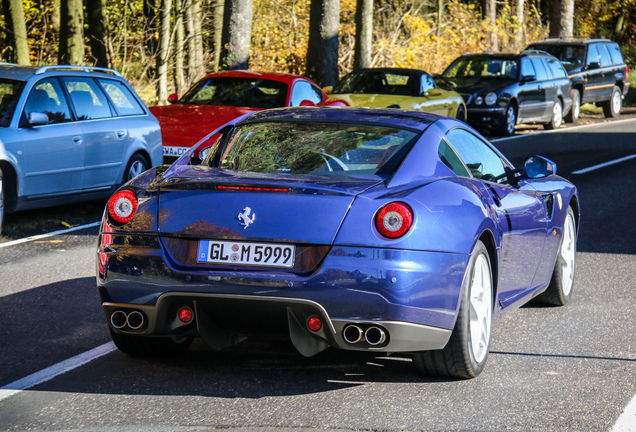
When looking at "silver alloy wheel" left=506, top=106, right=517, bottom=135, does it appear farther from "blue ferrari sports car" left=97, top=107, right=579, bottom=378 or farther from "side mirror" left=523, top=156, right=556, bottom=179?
"blue ferrari sports car" left=97, top=107, right=579, bottom=378

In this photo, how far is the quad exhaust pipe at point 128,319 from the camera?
4.79 metres

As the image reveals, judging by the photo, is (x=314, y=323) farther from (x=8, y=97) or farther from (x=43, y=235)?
(x=8, y=97)

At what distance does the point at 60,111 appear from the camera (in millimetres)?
10594

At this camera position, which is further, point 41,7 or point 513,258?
point 41,7

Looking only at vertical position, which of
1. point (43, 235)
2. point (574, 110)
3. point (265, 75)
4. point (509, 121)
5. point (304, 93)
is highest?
point (265, 75)

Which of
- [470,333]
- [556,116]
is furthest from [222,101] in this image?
[556,116]

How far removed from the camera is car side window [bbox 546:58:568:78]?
79.7 ft

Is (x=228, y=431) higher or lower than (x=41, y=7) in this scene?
lower

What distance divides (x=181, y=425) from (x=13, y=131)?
6.26 m

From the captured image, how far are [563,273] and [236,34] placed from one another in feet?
46.1

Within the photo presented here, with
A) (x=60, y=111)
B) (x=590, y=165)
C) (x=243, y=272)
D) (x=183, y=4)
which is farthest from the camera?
(x=183, y=4)

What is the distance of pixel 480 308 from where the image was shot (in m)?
5.19

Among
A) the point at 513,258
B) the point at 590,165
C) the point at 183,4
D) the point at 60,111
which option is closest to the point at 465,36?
the point at 183,4

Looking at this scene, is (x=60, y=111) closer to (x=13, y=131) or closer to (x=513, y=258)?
(x=13, y=131)
